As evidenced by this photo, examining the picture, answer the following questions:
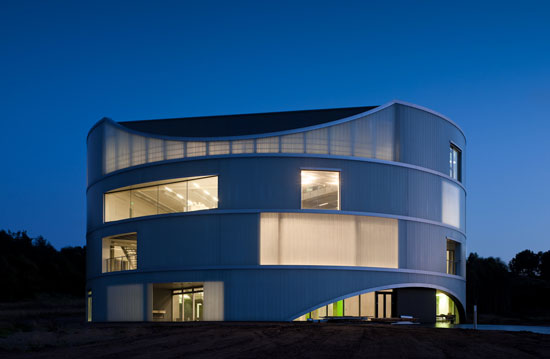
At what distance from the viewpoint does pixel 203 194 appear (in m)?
30.8

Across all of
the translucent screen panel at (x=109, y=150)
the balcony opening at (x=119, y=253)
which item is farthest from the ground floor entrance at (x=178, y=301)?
the translucent screen panel at (x=109, y=150)

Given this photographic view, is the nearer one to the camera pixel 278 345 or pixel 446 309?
pixel 278 345

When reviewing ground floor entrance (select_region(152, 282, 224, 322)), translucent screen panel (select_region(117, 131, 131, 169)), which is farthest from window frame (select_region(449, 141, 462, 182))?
translucent screen panel (select_region(117, 131, 131, 169))

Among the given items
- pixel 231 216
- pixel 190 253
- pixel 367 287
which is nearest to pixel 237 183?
pixel 231 216

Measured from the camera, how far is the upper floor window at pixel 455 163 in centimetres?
3612

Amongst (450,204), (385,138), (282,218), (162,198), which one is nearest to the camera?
(282,218)

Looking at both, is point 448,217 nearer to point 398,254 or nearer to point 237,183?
point 398,254

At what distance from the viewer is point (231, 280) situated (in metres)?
29.0

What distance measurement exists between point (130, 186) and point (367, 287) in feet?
43.9

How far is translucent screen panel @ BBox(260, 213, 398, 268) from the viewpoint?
29.5 metres

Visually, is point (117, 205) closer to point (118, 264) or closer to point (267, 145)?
point (118, 264)

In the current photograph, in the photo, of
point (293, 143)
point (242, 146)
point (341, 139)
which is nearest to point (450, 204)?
point (341, 139)

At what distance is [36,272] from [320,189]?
211ft

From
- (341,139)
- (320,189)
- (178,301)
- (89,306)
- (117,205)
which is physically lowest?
(89,306)
